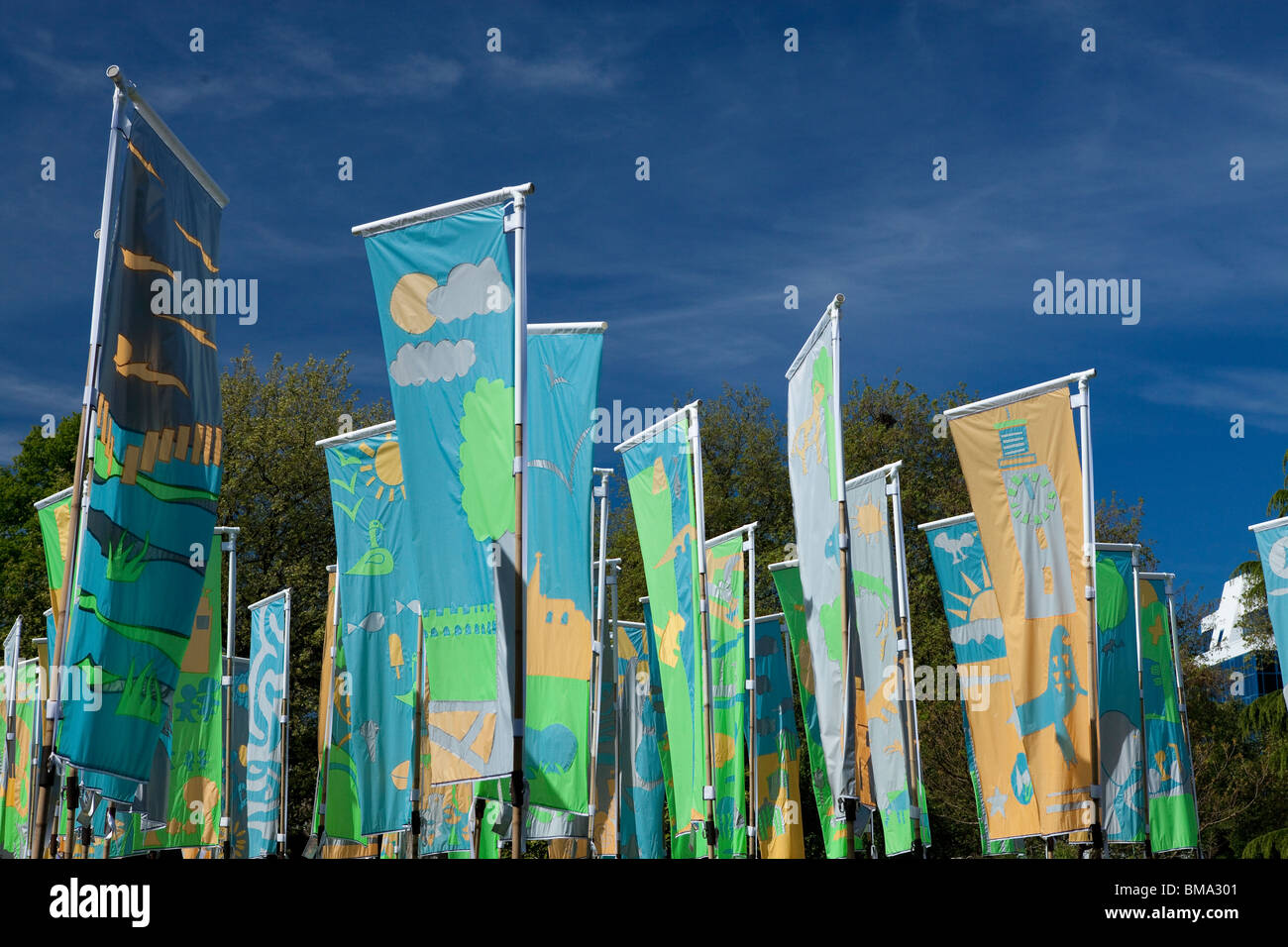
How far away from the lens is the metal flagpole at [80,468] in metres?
9.03

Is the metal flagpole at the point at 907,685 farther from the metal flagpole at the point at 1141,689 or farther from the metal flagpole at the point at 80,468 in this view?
the metal flagpole at the point at 80,468

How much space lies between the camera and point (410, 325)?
12.5 meters

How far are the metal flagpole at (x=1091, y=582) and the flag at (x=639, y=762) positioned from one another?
35.6 feet

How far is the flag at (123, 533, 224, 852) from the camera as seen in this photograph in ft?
69.2

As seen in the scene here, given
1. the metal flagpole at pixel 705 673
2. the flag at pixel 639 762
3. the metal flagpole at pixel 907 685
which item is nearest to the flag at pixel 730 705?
the metal flagpole at pixel 907 685

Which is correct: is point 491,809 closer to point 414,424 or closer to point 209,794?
point 414,424

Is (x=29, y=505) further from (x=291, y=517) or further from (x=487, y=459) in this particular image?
(x=487, y=459)

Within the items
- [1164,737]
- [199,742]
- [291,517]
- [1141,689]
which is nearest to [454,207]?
[199,742]

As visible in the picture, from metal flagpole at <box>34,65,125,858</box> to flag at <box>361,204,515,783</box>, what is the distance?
3120 mm

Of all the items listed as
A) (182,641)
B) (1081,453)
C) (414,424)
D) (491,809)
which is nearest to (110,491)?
(182,641)

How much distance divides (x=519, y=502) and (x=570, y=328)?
140 inches

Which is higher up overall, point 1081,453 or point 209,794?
point 1081,453
